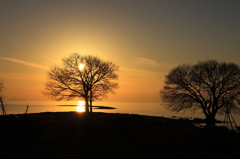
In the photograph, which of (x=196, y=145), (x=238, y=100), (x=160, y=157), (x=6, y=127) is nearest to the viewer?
(x=160, y=157)

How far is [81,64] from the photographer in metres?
45.7

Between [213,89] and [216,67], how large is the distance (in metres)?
4.81

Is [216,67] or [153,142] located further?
[216,67]

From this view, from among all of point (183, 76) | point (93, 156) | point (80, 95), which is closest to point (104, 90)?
point (80, 95)

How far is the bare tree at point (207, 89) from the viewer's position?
3819cm

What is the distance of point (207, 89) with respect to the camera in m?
39.5

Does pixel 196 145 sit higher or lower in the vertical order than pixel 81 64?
lower

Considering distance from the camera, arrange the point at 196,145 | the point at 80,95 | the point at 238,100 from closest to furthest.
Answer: the point at 196,145 < the point at 238,100 < the point at 80,95

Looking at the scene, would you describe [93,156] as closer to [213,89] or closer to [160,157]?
[160,157]

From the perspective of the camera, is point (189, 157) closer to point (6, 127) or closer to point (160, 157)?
point (160, 157)

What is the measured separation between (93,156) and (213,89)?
109 ft

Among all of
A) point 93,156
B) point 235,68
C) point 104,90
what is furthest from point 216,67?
point 93,156

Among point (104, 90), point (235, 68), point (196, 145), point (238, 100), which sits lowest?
point (196, 145)

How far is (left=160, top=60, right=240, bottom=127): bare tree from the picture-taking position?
38.2m
